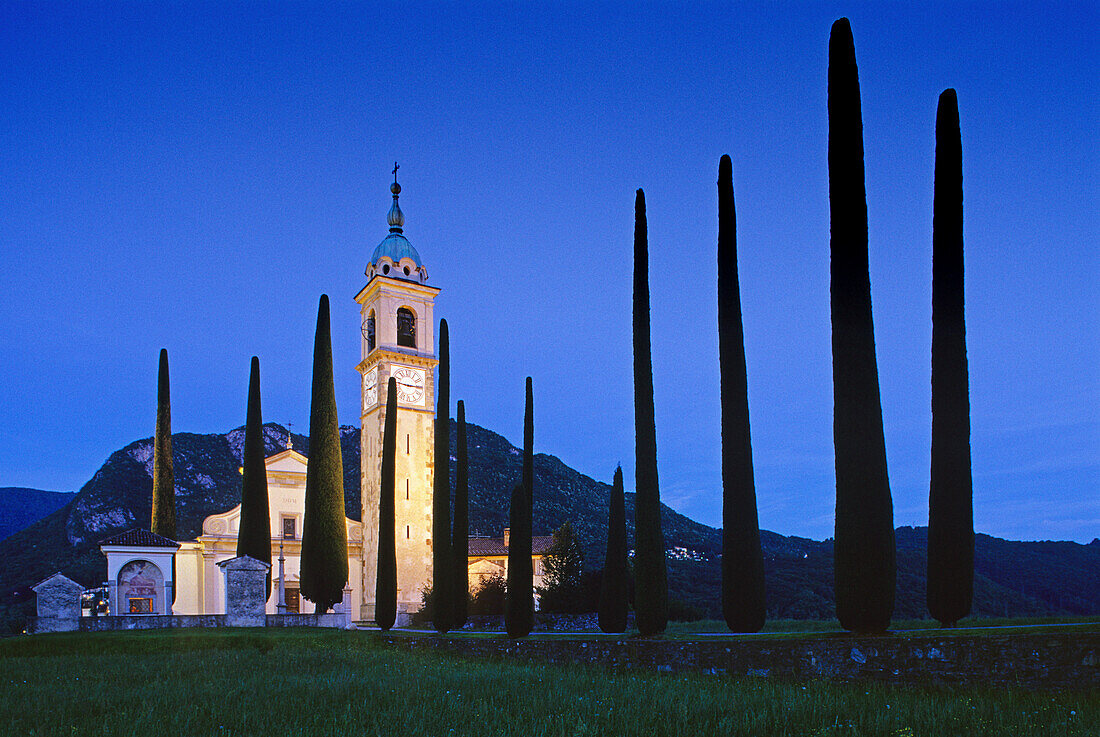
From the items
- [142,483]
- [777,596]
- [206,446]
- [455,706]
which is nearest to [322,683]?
[455,706]

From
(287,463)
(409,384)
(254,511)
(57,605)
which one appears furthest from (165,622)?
(409,384)

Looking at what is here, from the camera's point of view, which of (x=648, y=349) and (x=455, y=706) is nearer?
(x=455, y=706)

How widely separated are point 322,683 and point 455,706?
304 cm

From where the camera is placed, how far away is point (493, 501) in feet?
251

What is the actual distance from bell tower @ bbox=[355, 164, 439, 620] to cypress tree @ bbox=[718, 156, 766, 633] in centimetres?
2675

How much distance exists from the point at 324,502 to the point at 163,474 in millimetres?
10271

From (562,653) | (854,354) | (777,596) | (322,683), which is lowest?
(777,596)

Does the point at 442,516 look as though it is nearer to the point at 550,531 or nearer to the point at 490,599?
the point at 490,599

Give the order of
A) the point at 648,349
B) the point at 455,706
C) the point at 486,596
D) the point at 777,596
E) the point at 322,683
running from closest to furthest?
the point at 455,706, the point at 322,683, the point at 648,349, the point at 486,596, the point at 777,596

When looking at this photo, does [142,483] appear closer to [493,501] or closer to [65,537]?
[65,537]

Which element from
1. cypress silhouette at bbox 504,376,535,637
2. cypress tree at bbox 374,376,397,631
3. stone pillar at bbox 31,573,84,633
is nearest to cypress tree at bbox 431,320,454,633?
cypress tree at bbox 374,376,397,631

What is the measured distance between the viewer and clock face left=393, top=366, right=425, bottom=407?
140ft

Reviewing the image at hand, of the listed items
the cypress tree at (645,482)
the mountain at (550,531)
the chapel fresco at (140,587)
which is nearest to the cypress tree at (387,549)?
the chapel fresco at (140,587)

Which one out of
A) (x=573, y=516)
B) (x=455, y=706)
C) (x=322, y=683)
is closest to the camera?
(x=455, y=706)
